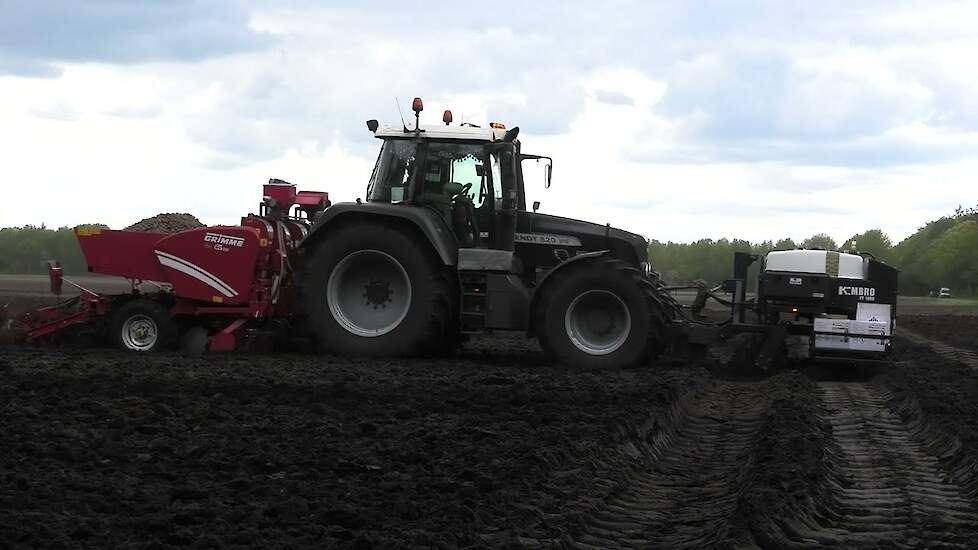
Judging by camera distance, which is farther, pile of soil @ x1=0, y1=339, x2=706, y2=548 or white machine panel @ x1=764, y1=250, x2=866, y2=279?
white machine panel @ x1=764, y1=250, x2=866, y2=279

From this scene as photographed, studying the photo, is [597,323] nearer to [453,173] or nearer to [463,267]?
[463,267]

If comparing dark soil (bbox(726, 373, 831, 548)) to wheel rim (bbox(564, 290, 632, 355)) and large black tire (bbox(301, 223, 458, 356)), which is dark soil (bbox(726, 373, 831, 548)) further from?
large black tire (bbox(301, 223, 458, 356))

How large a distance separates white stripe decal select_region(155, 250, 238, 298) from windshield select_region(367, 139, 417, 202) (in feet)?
6.51

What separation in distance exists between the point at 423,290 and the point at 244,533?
25.3 feet

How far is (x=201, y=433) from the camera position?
26.3 feet

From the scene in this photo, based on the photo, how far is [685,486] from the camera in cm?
736

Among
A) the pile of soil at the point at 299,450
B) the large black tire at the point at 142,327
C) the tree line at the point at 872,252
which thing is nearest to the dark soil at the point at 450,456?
the pile of soil at the point at 299,450

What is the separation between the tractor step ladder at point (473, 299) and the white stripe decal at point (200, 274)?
2.68m

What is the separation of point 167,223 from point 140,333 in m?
2.39

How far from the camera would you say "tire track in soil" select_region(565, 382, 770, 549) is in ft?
19.2

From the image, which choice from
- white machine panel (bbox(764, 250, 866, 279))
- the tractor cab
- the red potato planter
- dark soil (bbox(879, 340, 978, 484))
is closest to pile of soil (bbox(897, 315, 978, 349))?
dark soil (bbox(879, 340, 978, 484))

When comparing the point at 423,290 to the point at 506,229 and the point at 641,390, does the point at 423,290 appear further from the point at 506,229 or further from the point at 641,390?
the point at 641,390

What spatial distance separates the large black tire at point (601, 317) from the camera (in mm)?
12617

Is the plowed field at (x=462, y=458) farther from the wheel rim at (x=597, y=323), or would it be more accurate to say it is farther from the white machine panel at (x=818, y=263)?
the white machine panel at (x=818, y=263)
